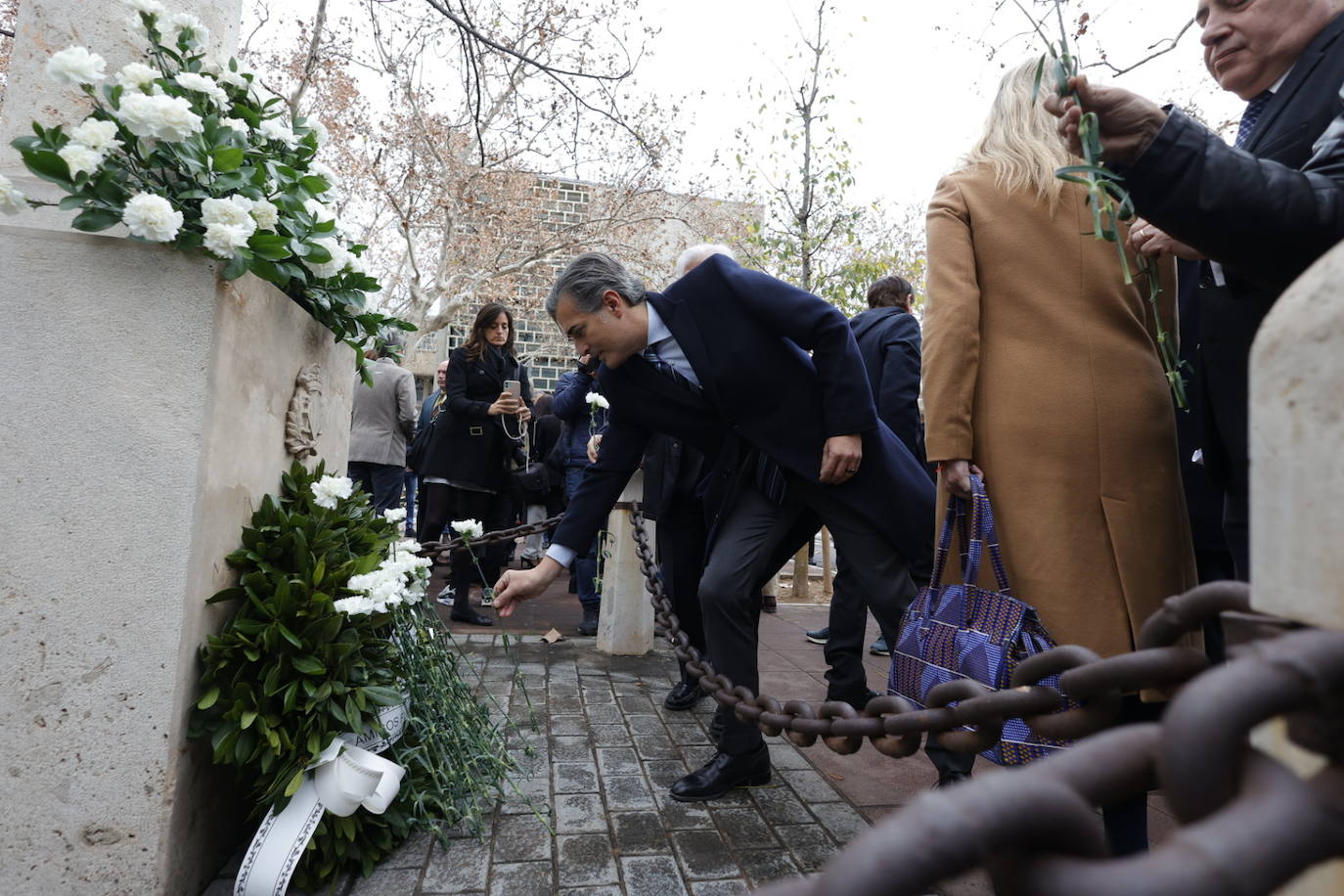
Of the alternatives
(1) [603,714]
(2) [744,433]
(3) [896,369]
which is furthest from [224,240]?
(3) [896,369]

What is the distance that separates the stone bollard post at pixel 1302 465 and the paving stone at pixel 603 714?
11.0ft

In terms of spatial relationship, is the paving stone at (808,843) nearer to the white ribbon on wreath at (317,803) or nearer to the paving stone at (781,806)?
the paving stone at (781,806)

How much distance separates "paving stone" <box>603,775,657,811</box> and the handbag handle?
1.42m

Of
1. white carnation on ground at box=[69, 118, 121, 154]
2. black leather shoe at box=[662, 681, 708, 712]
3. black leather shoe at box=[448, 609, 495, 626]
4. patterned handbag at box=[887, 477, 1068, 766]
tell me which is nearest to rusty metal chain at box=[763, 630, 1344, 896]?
patterned handbag at box=[887, 477, 1068, 766]

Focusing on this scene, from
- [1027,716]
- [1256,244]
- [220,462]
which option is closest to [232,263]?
[220,462]

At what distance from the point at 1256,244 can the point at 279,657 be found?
7.99 ft

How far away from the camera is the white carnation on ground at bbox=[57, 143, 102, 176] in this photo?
6.67 ft

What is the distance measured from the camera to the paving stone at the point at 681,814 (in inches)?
106

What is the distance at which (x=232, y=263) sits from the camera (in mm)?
2150

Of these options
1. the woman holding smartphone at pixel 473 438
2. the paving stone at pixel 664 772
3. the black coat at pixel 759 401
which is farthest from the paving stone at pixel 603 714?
the woman holding smartphone at pixel 473 438

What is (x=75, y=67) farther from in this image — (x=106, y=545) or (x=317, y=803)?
(x=317, y=803)

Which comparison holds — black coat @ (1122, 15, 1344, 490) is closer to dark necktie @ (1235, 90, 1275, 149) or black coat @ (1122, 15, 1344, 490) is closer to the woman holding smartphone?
dark necktie @ (1235, 90, 1275, 149)

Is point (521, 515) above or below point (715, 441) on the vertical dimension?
below

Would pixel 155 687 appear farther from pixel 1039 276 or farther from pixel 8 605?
pixel 1039 276
